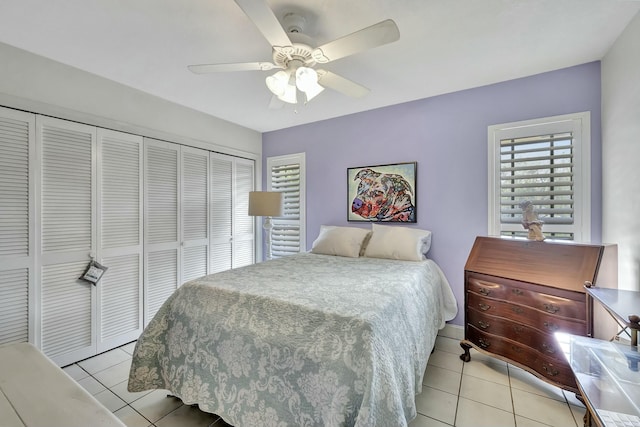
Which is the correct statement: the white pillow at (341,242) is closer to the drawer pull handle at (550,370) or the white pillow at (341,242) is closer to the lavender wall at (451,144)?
the lavender wall at (451,144)

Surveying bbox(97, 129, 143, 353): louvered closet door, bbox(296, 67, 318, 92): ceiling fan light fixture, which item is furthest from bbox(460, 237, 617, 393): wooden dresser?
bbox(97, 129, 143, 353): louvered closet door

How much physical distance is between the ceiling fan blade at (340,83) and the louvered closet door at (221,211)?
210 centimetres

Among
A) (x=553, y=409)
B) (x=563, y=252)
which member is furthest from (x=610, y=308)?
(x=553, y=409)

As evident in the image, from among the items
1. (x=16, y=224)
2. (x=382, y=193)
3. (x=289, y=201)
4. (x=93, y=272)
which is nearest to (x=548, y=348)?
(x=382, y=193)

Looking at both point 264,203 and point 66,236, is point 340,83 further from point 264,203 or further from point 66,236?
point 66,236

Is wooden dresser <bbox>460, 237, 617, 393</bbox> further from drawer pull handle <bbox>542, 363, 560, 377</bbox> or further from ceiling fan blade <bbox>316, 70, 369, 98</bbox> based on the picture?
ceiling fan blade <bbox>316, 70, 369, 98</bbox>

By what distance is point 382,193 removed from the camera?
319 centimetres

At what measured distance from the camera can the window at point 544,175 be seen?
224cm

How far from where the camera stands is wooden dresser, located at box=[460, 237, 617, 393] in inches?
66.0

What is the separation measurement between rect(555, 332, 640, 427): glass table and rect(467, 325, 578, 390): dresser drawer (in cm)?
23

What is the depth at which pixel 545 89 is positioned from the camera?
2.37 m

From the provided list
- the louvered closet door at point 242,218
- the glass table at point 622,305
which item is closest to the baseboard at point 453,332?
the glass table at point 622,305

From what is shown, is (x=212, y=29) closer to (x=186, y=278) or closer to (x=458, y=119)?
(x=458, y=119)

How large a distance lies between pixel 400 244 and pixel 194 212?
237cm
